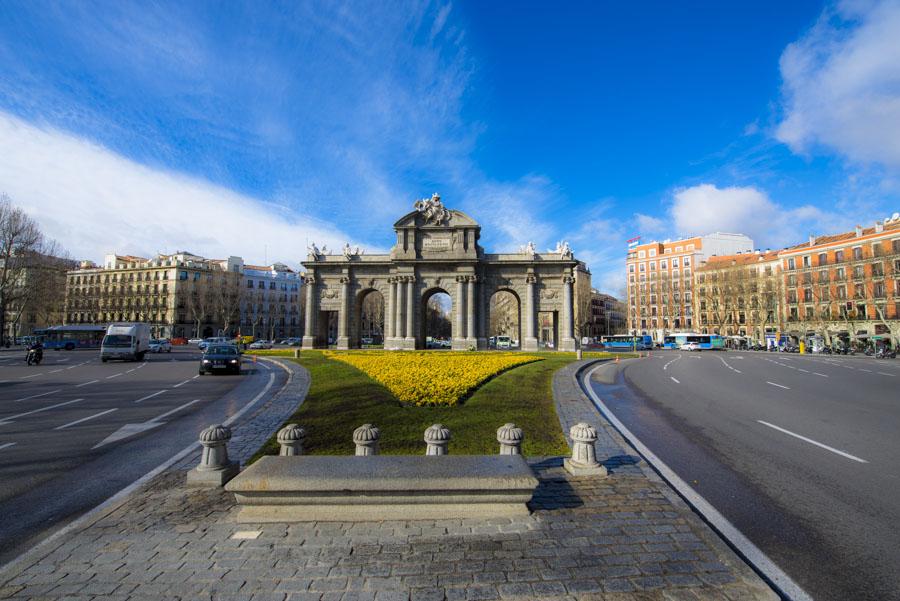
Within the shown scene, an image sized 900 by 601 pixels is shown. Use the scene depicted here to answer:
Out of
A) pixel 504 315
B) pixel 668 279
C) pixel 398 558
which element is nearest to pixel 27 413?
pixel 398 558

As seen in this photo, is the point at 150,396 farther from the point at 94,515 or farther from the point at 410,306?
the point at 410,306

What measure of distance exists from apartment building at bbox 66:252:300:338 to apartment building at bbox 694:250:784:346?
290 feet

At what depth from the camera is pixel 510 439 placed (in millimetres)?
6316

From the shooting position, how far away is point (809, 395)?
594 inches

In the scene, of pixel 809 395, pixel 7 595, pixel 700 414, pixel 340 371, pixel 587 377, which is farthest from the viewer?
pixel 587 377

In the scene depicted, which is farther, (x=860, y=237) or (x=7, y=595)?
(x=860, y=237)

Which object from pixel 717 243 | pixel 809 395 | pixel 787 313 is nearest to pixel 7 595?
pixel 809 395

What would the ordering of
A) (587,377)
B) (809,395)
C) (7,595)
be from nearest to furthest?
(7,595)
(809,395)
(587,377)

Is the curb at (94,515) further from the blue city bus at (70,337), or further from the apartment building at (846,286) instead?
the apartment building at (846,286)

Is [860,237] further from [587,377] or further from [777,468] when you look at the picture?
[777,468]

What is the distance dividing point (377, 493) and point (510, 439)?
2.29 metres

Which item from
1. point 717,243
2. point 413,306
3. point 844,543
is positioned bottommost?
point 844,543

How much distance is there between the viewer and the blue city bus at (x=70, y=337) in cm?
5206

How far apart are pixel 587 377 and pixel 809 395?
8434 millimetres
